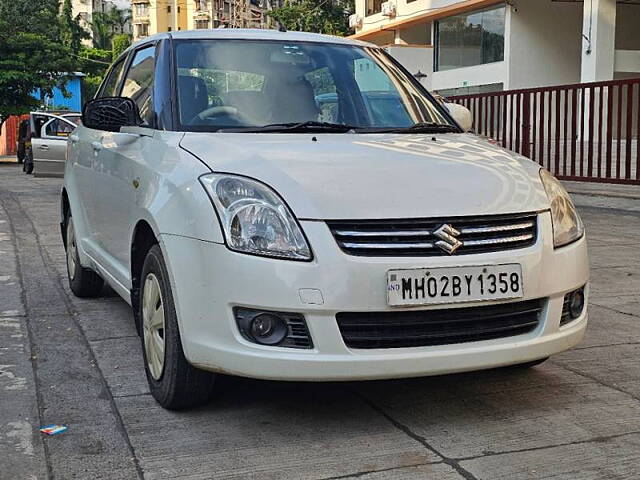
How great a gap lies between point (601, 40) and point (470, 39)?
8.95 metres

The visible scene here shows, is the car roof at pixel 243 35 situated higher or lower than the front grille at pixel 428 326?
higher

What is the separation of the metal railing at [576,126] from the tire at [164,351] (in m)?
9.88

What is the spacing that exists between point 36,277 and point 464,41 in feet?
90.4

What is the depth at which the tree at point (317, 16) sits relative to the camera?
156ft

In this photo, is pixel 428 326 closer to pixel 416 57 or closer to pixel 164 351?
pixel 164 351

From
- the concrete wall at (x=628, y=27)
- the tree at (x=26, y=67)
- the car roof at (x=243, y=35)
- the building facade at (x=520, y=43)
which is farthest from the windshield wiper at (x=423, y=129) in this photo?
the tree at (x=26, y=67)

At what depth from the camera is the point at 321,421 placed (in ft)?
11.6

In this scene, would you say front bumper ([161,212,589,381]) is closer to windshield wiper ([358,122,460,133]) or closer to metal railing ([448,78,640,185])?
windshield wiper ([358,122,460,133])

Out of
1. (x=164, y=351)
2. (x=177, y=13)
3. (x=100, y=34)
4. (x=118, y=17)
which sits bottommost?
(x=164, y=351)

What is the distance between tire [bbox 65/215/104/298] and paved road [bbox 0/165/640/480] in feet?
2.91

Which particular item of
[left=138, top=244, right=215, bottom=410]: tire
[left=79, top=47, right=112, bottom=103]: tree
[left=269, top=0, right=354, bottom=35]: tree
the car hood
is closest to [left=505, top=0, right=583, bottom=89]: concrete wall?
[left=269, top=0, right=354, bottom=35]: tree

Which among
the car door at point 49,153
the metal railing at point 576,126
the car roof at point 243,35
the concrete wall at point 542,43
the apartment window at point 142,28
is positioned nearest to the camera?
the car roof at point 243,35

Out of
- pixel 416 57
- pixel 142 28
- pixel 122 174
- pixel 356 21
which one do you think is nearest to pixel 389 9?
pixel 356 21

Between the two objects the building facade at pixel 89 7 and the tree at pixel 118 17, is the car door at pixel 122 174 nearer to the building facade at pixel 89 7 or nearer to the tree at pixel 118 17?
the tree at pixel 118 17
